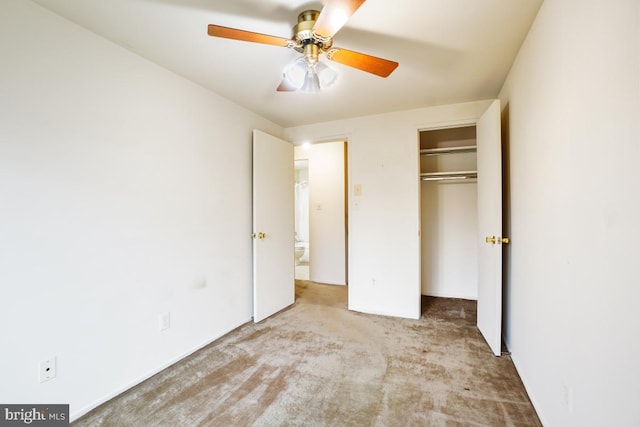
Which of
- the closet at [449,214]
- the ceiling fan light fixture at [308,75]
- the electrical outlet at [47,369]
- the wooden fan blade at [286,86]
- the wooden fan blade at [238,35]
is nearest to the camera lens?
the wooden fan blade at [238,35]

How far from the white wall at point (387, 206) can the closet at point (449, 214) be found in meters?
0.62

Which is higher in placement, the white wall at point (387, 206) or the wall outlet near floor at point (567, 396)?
the white wall at point (387, 206)

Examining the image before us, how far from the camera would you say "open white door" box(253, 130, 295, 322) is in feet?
9.70

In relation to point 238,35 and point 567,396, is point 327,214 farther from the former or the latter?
point 567,396

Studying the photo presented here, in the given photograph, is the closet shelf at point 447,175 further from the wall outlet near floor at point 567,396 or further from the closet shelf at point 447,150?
the wall outlet near floor at point 567,396

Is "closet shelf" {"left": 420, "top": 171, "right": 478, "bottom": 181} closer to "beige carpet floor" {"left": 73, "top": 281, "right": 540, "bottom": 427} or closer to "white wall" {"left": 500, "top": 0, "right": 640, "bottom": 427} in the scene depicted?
"white wall" {"left": 500, "top": 0, "right": 640, "bottom": 427}

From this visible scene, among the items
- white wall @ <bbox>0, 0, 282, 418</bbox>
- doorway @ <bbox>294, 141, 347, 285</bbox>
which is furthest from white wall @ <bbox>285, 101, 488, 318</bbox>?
white wall @ <bbox>0, 0, 282, 418</bbox>

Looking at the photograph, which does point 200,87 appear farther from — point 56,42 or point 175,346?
point 175,346

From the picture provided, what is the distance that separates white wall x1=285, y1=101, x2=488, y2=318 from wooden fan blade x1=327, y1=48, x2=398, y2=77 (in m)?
1.54

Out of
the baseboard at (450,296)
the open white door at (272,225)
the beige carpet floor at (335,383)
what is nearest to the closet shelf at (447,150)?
the open white door at (272,225)

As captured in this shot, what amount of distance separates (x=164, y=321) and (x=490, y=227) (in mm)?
2794

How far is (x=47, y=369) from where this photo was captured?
1468 millimetres

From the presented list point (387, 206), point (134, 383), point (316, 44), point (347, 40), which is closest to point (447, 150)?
point (387, 206)

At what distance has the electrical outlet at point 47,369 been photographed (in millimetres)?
1444
